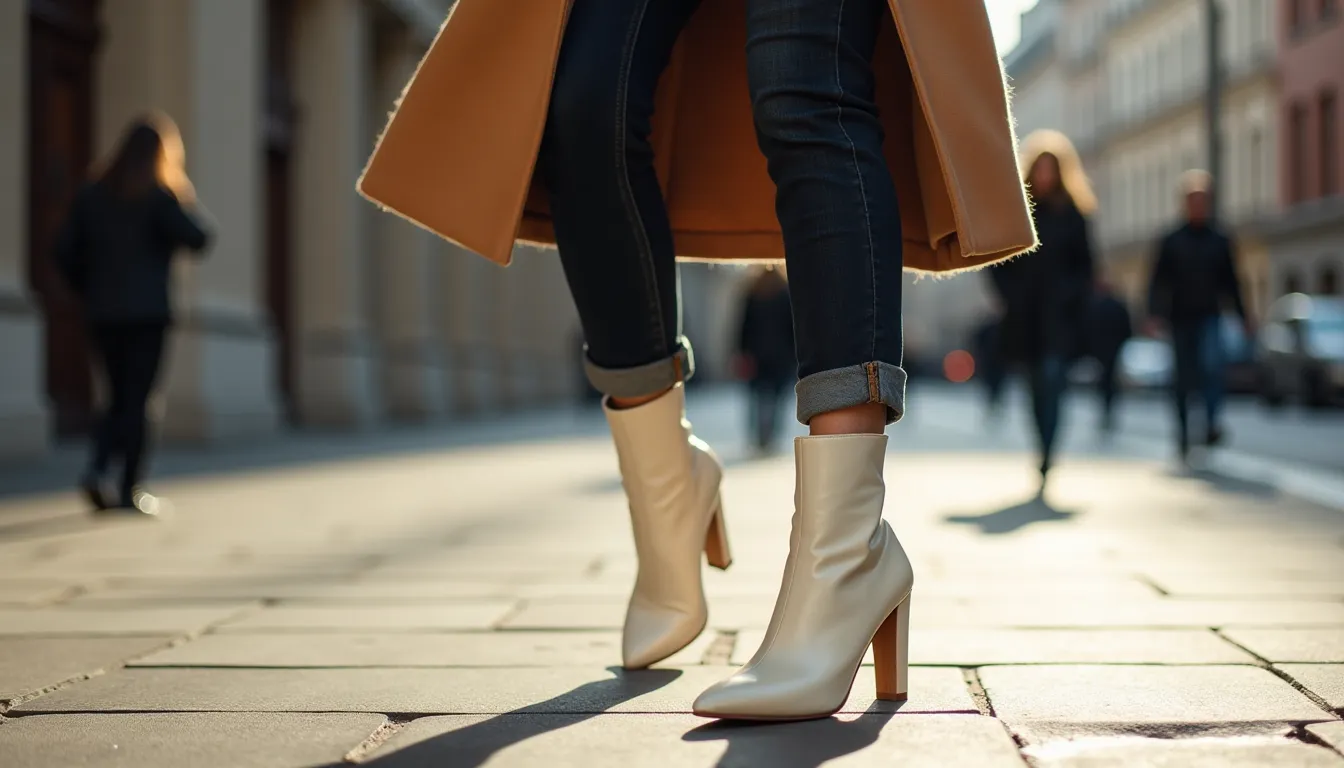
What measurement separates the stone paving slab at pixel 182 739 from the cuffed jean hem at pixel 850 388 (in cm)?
69

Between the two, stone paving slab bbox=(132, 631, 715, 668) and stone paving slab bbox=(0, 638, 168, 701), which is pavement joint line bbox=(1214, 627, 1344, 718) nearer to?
stone paving slab bbox=(132, 631, 715, 668)

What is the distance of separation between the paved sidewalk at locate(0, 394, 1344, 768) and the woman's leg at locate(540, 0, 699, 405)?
19.1 inches

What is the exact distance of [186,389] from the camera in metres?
9.91

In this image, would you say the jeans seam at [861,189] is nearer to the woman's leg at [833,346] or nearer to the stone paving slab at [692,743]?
the woman's leg at [833,346]

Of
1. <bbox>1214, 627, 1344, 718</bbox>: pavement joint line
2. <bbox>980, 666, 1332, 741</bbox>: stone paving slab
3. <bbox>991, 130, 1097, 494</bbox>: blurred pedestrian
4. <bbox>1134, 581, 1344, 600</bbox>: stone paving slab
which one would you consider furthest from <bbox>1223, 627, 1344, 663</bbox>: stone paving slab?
<bbox>991, 130, 1097, 494</bbox>: blurred pedestrian

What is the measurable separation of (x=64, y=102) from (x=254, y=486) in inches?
182

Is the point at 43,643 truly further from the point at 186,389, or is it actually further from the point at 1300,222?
the point at 1300,222

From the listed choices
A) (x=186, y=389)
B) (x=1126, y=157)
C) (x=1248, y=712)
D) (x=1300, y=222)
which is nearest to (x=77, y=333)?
(x=186, y=389)

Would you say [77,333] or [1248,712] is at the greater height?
[77,333]

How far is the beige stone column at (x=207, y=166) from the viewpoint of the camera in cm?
998

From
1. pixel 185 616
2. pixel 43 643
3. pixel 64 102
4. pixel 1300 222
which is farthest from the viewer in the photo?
pixel 1300 222

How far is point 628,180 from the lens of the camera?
2.03 meters

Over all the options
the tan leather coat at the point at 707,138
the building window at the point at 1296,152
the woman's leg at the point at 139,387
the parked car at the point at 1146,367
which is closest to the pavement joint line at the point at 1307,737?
the tan leather coat at the point at 707,138

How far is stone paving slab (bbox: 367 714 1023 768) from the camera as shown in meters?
1.56
